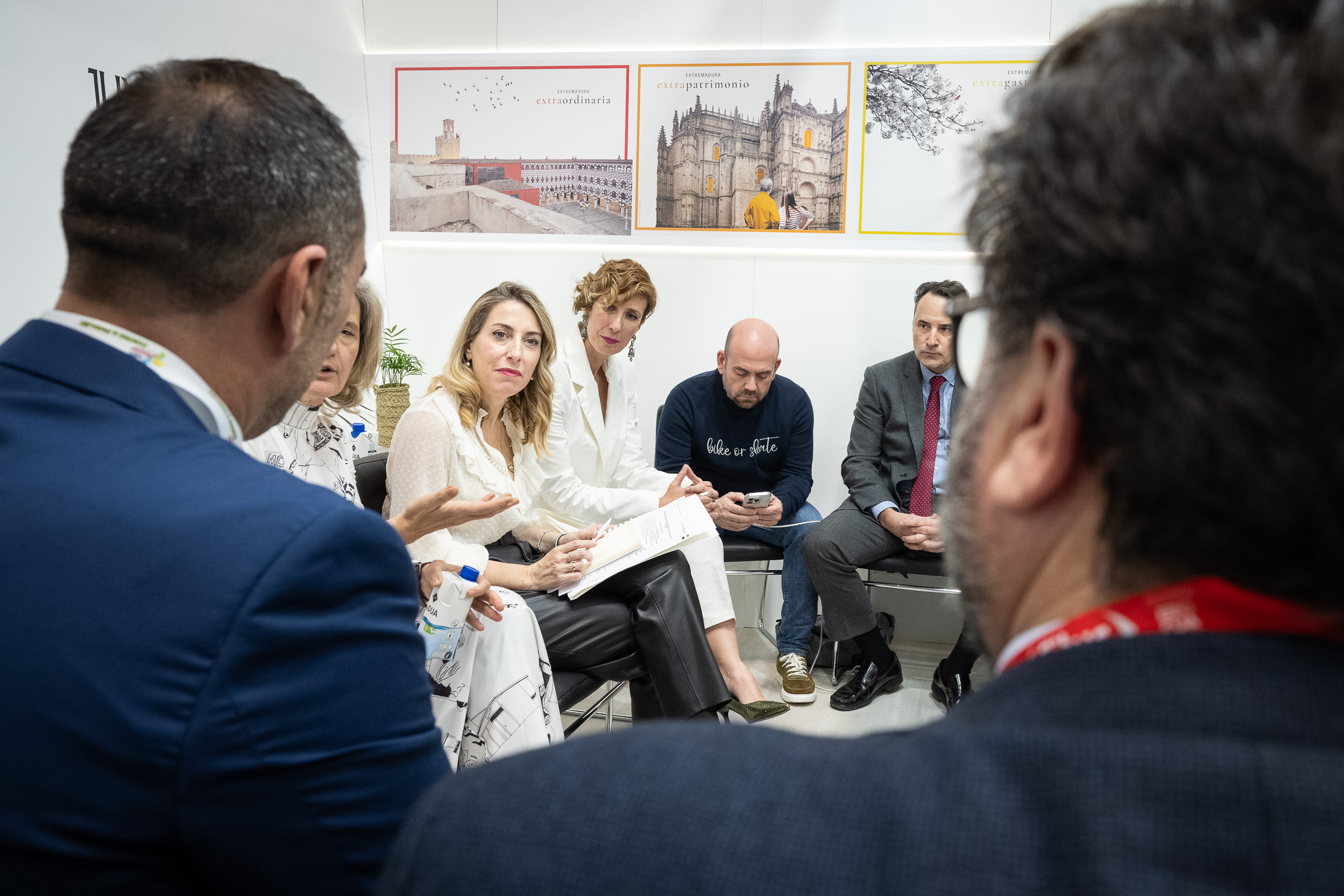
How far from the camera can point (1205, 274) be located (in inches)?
15.7

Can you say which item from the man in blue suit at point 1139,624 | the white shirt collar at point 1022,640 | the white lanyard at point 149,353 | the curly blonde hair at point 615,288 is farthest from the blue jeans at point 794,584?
the man in blue suit at point 1139,624

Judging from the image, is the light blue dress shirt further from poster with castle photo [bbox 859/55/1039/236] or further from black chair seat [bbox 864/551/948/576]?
poster with castle photo [bbox 859/55/1039/236]

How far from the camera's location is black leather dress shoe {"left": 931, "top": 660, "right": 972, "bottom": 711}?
3.70m

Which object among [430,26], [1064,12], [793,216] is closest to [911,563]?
[793,216]

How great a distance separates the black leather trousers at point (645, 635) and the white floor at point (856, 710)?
1.63 feet

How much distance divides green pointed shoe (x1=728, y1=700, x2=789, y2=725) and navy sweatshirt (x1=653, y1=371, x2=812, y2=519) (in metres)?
1.12

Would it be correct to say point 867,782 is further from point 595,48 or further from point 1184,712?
point 595,48

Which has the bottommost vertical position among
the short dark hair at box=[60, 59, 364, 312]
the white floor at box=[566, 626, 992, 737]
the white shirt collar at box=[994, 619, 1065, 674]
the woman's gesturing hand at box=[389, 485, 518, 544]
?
the white floor at box=[566, 626, 992, 737]

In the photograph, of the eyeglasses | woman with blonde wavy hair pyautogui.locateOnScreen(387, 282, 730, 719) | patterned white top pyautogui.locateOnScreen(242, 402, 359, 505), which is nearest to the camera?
the eyeglasses

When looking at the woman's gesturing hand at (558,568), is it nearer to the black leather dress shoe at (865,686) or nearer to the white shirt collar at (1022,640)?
the black leather dress shoe at (865,686)

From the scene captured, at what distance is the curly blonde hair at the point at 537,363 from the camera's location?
3121 millimetres

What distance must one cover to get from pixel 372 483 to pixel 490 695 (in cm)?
111

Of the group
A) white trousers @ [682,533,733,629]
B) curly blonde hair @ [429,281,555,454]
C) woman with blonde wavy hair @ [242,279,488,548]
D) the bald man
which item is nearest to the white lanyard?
woman with blonde wavy hair @ [242,279,488,548]

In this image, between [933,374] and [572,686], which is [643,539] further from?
[933,374]
